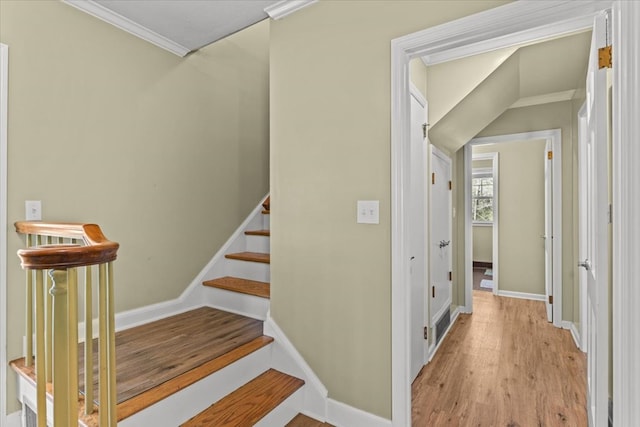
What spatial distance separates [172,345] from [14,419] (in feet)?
2.80

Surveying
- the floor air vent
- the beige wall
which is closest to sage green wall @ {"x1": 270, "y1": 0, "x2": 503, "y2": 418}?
the floor air vent

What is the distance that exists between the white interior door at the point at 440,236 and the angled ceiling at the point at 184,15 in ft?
5.81

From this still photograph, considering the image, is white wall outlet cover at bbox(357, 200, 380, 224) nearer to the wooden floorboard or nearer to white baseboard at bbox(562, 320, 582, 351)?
the wooden floorboard

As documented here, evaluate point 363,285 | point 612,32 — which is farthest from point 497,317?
point 612,32

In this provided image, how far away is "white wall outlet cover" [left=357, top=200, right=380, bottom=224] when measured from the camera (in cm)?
174

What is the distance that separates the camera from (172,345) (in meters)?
2.04

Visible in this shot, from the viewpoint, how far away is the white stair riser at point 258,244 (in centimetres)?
307

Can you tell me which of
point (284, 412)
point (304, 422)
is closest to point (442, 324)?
point (304, 422)

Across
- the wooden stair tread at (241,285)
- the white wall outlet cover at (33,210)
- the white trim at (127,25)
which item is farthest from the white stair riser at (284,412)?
the white trim at (127,25)

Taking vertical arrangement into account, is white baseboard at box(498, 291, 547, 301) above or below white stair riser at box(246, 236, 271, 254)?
below

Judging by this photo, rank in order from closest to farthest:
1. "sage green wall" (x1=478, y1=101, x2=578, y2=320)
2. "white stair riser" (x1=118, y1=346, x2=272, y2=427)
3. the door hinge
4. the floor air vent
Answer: the door hinge → "white stair riser" (x1=118, y1=346, x2=272, y2=427) → the floor air vent → "sage green wall" (x1=478, y1=101, x2=578, y2=320)

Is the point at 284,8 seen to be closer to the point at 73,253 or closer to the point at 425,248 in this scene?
the point at 73,253

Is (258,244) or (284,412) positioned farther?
(258,244)

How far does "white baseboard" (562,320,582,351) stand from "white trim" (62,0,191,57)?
4415 millimetres
